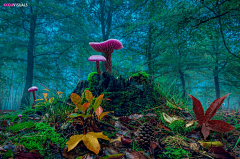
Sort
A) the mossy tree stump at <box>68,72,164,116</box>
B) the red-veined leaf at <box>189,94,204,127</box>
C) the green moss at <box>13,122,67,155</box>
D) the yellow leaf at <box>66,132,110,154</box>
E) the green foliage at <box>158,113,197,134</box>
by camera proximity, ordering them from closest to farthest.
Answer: the yellow leaf at <box>66,132,110,154</box> → the green moss at <box>13,122,67,155</box> → the red-veined leaf at <box>189,94,204,127</box> → the green foliage at <box>158,113,197,134</box> → the mossy tree stump at <box>68,72,164,116</box>

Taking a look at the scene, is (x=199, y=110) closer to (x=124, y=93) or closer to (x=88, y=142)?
(x=88, y=142)

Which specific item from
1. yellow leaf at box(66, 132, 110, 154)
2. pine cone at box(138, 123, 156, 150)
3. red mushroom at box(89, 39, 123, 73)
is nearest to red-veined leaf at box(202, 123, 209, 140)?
pine cone at box(138, 123, 156, 150)

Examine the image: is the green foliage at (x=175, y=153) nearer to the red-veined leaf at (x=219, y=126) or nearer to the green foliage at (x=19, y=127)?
the red-veined leaf at (x=219, y=126)

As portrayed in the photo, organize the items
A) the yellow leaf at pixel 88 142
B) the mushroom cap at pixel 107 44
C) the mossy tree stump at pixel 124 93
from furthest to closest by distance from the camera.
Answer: the mushroom cap at pixel 107 44 < the mossy tree stump at pixel 124 93 < the yellow leaf at pixel 88 142

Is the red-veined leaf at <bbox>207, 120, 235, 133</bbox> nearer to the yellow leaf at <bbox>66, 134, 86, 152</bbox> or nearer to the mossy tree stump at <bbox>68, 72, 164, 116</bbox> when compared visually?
the mossy tree stump at <bbox>68, 72, 164, 116</bbox>

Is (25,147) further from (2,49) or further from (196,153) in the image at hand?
(2,49)

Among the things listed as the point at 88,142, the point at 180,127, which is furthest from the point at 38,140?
the point at 180,127

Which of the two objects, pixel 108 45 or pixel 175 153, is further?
pixel 108 45

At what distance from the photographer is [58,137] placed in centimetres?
100

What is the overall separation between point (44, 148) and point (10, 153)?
0.65 feet

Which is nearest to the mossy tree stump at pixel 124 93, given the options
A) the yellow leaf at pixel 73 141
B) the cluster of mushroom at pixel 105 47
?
the cluster of mushroom at pixel 105 47

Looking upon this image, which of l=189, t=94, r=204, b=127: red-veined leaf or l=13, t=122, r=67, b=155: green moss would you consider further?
l=189, t=94, r=204, b=127: red-veined leaf

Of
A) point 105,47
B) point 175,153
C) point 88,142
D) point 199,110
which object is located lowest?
point 175,153

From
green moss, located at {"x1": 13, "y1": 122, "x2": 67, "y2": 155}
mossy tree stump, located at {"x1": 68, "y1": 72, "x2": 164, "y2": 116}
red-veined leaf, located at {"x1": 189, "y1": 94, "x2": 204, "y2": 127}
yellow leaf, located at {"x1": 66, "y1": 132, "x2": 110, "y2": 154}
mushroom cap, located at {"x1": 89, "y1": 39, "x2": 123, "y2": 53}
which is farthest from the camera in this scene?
mushroom cap, located at {"x1": 89, "y1": 39, "x2": 123, "y2": 53}
